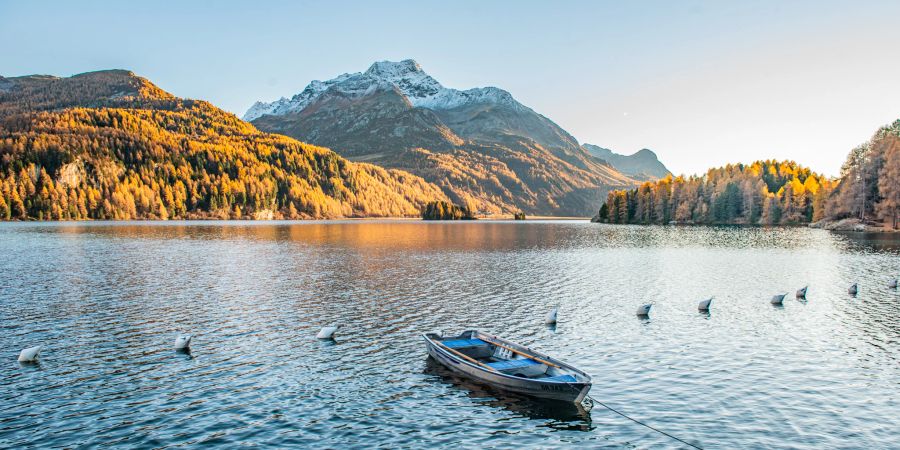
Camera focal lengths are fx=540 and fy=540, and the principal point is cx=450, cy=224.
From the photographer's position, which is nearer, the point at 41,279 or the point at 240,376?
the point at 240,376

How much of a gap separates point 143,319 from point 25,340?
347 inches

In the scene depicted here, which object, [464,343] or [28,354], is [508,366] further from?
[28,354]

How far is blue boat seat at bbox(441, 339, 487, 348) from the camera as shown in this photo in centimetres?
3516

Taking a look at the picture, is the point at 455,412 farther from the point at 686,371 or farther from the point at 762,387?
the point at 762,387

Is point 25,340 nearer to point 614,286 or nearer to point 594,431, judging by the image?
point 594,431

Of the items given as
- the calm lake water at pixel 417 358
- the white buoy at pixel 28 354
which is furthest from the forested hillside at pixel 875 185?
the white buoy at pixel 28 354

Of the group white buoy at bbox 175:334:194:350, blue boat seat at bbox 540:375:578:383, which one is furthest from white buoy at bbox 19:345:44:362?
blue boat seat at bbox 540:375:578:383

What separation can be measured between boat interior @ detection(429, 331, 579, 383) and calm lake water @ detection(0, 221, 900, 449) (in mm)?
1573

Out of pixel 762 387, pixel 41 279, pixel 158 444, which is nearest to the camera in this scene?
pixel 158 444

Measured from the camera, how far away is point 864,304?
56.9 meters

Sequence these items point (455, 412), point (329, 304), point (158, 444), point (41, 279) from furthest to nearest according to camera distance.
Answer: point (41, 279)
point (329, 304)
point (455, 412)
point (158, 444)

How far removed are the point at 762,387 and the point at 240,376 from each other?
30060 mm

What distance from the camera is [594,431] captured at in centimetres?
2498

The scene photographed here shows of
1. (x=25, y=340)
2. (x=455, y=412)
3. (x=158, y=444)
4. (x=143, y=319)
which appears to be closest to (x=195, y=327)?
(x=143, y=319)
